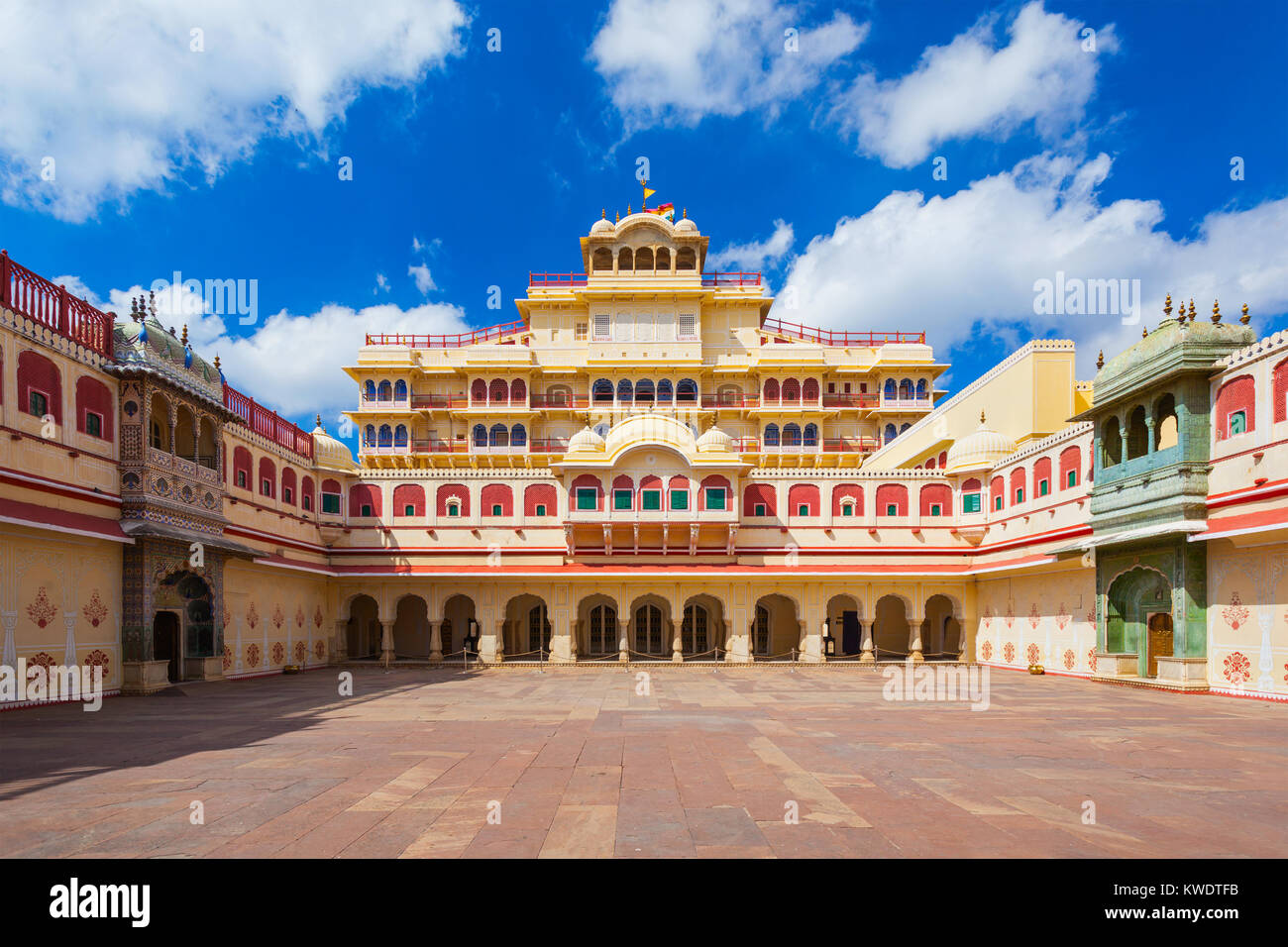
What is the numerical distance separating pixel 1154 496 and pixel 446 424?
37400 mm

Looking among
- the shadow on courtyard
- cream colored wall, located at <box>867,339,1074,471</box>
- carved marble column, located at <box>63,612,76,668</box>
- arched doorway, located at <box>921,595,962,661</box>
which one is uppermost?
cream colored wall, located at <box>867,339,1074,471</box>

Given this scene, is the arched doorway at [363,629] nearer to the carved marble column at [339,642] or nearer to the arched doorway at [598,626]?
the carved marble column at [339,642]

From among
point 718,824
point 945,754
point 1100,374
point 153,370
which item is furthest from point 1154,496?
point 153,370

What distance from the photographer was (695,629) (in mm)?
35906

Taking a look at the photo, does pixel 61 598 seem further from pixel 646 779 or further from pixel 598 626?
pixel 598 626

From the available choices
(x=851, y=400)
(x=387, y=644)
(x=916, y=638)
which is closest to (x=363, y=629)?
(x=387, y=644)

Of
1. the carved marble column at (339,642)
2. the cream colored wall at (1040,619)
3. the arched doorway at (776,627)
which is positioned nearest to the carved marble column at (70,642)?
the carved marble column at (339,642)

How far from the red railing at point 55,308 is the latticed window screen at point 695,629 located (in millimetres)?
26067

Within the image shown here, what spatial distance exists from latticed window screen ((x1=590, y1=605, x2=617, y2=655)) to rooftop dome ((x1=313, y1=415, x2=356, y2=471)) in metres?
14.1

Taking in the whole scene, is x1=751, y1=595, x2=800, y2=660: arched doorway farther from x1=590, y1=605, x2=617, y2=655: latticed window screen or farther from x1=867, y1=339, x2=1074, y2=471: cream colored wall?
x1=867, y1=339, x2=1074, y2=471: cream colored wall

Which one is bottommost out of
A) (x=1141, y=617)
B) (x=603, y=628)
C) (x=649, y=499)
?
(x=603, y=628)

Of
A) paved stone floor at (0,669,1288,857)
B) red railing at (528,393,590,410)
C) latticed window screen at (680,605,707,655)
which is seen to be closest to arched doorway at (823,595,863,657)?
latticed window screen at (680,605,707,655)

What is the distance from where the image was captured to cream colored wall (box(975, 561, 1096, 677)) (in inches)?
983

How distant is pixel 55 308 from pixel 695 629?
91.2 ft
